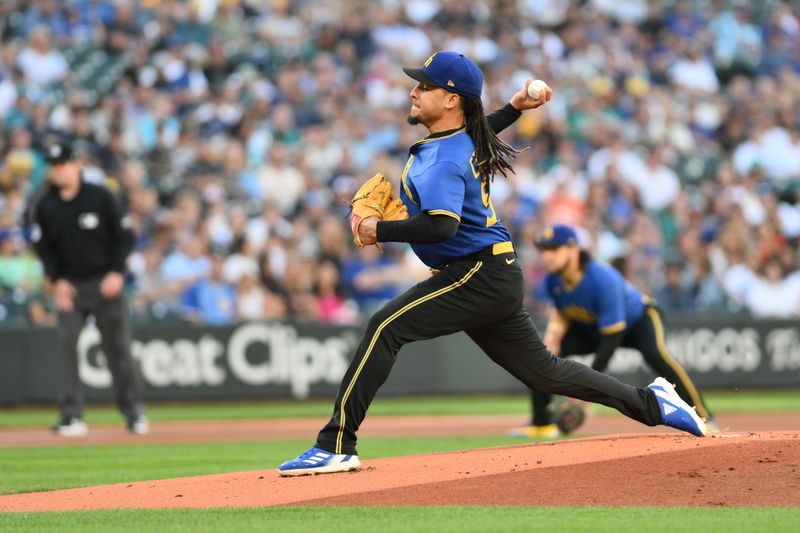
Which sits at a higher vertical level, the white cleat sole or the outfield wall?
the outfield wall

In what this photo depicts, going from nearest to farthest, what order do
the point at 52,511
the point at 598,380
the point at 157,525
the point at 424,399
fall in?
1. the point at 157,525
2. the point at 52,511
3. the point at 598,380
4. the point at 424,399

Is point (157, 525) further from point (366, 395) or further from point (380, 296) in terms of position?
point (380, 296)

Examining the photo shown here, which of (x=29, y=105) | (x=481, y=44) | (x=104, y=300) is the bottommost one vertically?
(x=104, y=300)

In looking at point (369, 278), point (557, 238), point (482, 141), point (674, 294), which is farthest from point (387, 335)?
point (674, 294)

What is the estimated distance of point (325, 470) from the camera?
7.18 meters

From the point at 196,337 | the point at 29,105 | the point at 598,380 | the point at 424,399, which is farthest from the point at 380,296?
the point at 598,380

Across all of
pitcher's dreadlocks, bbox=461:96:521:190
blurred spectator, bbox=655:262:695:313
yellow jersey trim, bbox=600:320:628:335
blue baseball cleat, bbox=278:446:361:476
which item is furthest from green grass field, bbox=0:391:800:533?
blurred spectator, bbox=655:262:695:313

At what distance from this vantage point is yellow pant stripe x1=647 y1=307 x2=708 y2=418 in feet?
34.8

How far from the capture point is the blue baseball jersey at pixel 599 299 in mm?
10930

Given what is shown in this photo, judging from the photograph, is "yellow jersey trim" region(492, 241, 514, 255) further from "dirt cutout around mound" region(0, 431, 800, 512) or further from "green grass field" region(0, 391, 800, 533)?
"green grass field" region(0, 391, 800, 533)

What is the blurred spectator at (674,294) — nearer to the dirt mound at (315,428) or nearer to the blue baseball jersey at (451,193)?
the dirt mound at (315,428)

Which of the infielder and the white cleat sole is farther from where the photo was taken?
the infielder

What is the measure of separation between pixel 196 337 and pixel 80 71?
17.2 ft

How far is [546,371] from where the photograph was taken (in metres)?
7.53
